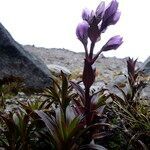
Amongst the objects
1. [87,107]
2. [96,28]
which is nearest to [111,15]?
[96,28]

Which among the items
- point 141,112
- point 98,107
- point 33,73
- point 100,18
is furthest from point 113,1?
point 33,73

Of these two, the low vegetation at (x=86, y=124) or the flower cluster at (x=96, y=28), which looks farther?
the flower cluster at (x=96, y=28)

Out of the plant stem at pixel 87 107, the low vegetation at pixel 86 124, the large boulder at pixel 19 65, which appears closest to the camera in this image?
the low vegetation at pixel 86 124

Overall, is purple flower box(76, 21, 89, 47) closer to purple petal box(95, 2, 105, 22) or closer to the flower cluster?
the flower cluster

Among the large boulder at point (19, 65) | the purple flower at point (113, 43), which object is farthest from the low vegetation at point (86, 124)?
the large boulder at point (19, 65)

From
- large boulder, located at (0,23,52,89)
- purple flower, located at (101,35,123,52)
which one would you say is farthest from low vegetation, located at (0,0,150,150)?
large boulder, located at (0,23,52,89)

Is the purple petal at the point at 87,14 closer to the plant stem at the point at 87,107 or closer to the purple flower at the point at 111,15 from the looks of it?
the purple flower at the point at 111,15

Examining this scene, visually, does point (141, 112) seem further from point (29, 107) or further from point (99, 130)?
point (29, 107)
